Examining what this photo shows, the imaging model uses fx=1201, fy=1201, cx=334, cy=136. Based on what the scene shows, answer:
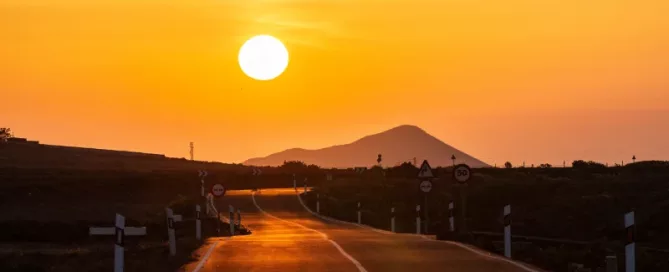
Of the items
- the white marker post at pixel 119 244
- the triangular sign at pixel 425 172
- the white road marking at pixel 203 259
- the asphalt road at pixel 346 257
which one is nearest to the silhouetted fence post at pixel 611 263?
the asphalt road at pixel 346 257

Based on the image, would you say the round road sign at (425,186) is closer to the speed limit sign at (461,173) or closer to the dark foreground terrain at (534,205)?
the dark foreground terrain at (534,205)

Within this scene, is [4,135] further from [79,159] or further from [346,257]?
[346,257]

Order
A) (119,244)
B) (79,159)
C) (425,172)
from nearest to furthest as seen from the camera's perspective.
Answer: (119,244)
(425,172)
(79,159)

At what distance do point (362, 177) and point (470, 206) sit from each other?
24.9 meters

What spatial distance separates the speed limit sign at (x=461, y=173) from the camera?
3475 centimetres

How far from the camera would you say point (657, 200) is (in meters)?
71.6

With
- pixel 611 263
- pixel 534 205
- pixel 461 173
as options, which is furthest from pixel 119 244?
pixel 534 205

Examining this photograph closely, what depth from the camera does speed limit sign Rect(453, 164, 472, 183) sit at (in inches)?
1368

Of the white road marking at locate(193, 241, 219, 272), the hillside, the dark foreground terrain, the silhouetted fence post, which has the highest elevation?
the hillside

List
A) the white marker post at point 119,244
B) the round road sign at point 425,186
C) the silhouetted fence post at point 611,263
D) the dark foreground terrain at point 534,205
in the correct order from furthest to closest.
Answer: the dark foreground terrain at point 534,205
the round road sign at point 425,186
the white marker post at point 119,244
the silhouetted fence post at point 611,263

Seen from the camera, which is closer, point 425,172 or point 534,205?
point 425,172

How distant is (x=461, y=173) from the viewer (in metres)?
34.8

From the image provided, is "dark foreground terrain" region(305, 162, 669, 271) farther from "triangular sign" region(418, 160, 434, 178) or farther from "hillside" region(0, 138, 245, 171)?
"hillside" region(0, 138, 245, 171)

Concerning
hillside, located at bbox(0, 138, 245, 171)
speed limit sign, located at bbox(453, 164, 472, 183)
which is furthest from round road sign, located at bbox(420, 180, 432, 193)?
hillside, located at bbox(0, 138, 245, 171)
